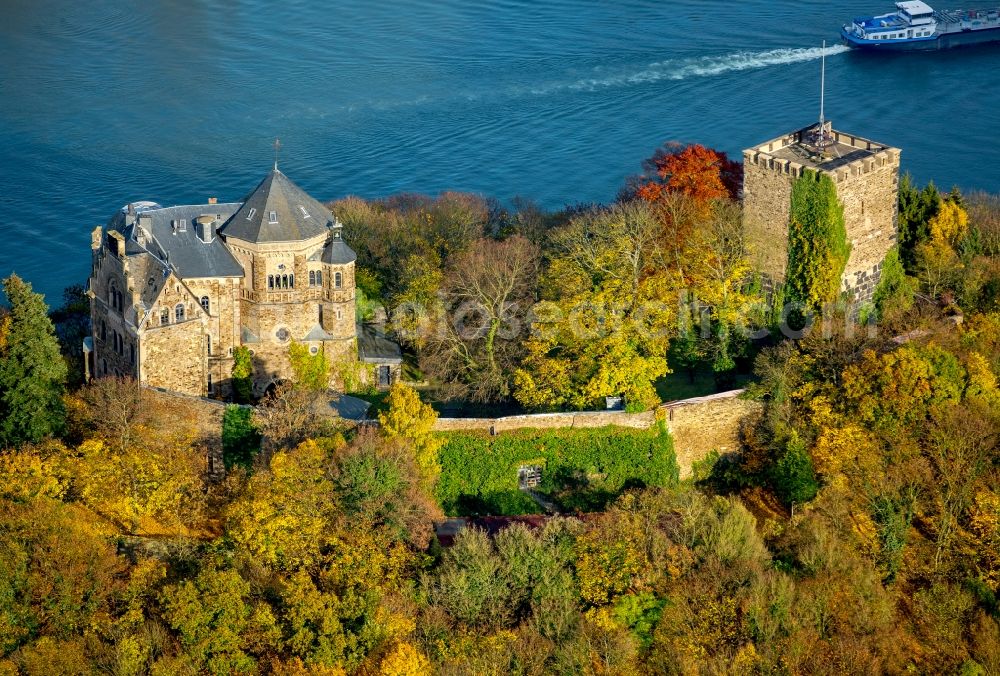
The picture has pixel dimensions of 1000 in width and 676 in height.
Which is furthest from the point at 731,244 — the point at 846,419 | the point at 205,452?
the point at 205,452

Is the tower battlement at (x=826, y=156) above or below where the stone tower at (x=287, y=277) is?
above

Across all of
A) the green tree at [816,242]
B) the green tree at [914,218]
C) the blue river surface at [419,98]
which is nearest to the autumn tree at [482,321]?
the green tree at [816,242]

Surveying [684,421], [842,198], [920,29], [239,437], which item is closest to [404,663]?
[239,437]

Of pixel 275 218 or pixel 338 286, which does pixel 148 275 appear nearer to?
pixel 275 218

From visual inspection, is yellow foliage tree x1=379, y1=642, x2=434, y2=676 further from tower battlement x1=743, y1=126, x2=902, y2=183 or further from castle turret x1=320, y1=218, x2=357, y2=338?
tower battlement x1=743, y1=126, x2=902, y2=183

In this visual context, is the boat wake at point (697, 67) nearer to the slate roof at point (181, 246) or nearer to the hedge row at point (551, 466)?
the slate roof at point (181, 246)

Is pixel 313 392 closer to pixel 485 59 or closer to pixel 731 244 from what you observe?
pixel 731 244
